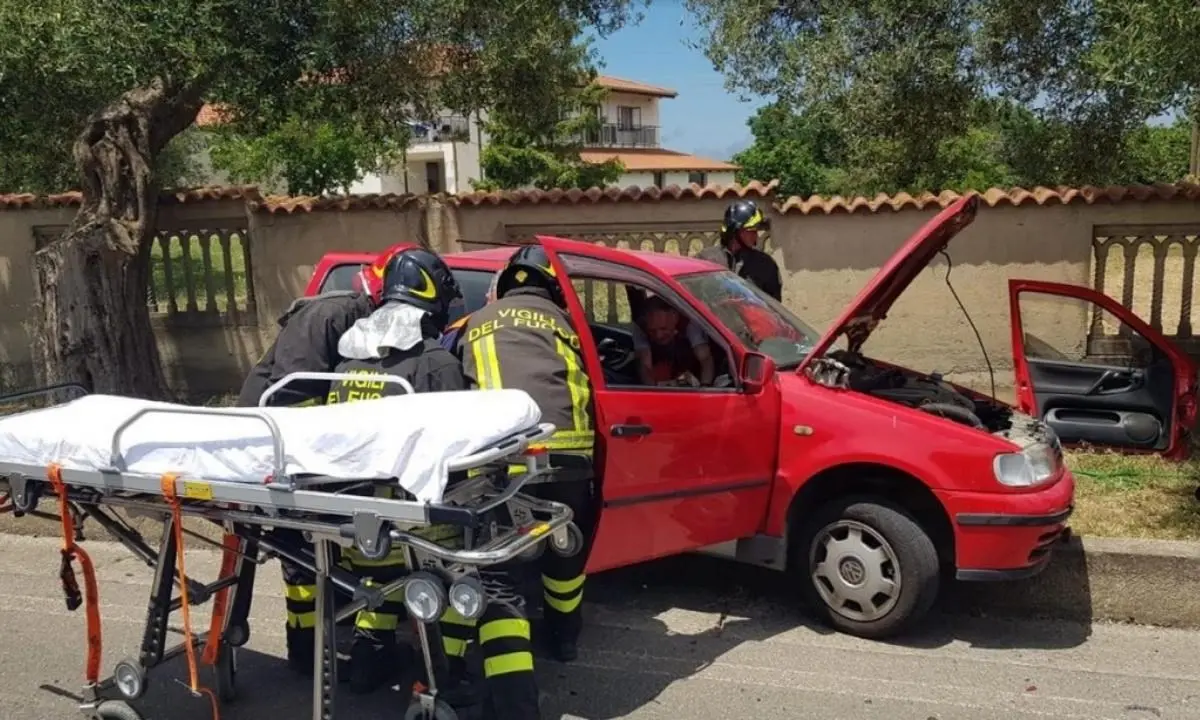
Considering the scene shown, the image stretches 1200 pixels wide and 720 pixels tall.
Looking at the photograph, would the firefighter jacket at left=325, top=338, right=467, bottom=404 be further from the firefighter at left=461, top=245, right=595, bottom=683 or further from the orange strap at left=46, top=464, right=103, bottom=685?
the orange strap at left=46, top=464, right=103, bottom=685

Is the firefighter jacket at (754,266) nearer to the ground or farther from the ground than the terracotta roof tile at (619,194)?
nearer to the ground

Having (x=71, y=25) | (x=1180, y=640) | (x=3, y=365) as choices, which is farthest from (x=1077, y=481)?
(x=3, y=365)

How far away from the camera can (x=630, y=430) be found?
4.43 meters

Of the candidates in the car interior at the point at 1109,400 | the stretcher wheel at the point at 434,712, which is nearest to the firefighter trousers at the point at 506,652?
the stretcher wheel at the point at 434,712

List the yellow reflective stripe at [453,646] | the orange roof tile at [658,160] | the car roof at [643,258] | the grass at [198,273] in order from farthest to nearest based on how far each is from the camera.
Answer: the orange roof tile at [658,160] < the grass at [198,273] < the car roof at [643,258] < the yellow reflective stripe at [453,646]

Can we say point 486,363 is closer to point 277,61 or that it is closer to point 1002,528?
point 1002,528

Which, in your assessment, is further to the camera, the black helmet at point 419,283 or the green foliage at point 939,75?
the green foliage at point 939,75

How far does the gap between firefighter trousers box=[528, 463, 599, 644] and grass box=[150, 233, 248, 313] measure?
6.26 m

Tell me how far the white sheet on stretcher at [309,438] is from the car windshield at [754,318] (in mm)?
2061

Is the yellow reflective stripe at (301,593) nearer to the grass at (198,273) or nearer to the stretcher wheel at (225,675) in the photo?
the stretcher wheel at (225,675)

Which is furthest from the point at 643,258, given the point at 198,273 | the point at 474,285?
the point at 198,273

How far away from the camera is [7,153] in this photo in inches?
350

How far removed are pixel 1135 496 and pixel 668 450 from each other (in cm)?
324

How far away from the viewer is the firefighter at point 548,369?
3.94m
